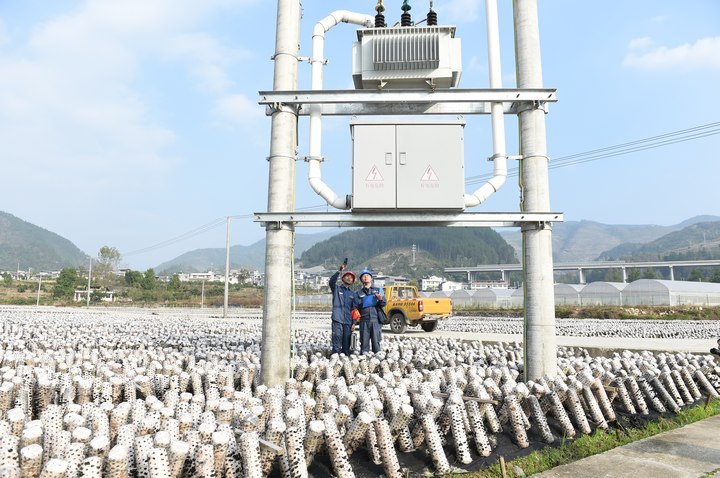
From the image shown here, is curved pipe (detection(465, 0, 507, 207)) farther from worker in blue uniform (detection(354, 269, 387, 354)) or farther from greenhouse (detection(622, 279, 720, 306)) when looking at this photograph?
greenhouse (detection(622, 279, 720, 306))

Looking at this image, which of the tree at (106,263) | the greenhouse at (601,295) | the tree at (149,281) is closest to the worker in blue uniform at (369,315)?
the greenhouse at (601,295)

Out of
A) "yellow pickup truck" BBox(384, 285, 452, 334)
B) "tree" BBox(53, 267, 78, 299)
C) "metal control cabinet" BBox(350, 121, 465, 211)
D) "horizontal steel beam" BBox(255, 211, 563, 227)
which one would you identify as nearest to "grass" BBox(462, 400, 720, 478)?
"horizontal steel beam" BBox(255, 211, 563, 227)

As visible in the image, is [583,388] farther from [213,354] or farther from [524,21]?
[213,354]

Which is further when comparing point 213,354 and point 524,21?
point 213,354

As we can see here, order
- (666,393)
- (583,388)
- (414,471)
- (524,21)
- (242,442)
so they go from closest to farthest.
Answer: (242,442)
(414,471)
(583,388)
(666,393)
(524,21)

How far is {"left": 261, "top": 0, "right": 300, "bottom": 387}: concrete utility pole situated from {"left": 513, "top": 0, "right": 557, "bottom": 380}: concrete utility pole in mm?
3027

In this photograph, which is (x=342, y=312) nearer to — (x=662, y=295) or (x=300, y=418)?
(x=300, y=418)

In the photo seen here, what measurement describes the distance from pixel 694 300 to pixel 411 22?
137 feet

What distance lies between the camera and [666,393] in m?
4.91

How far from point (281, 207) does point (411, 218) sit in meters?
1.67

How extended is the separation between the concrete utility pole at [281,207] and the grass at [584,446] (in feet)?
10.5

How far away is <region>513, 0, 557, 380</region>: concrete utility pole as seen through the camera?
588 cm

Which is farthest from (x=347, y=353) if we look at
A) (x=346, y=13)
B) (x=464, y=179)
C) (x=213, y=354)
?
(x=346, y=13)

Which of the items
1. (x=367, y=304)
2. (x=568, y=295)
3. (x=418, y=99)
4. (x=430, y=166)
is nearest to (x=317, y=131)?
(x=418, y=99)
